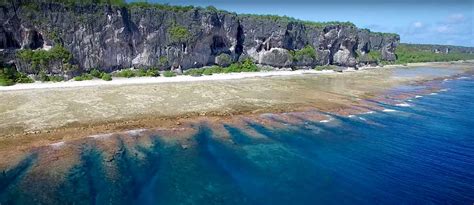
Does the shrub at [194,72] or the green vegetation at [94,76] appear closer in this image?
the green vegetation at [94,76]

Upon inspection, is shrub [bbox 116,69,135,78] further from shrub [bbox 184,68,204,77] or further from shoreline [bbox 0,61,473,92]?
shrub [bbox 184,68,204,77]

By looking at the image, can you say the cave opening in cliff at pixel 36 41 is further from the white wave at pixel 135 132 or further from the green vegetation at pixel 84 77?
the white wave at pixel 135 132

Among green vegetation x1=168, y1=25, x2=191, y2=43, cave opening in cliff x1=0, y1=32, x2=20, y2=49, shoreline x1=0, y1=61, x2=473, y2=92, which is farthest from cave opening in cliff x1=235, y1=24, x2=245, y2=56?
cave opening in cliff x1=0, y1=32, x2=20, y2=49

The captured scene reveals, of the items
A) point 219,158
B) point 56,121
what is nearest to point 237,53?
point 56,121

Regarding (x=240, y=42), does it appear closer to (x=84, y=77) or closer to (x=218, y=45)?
(x=218, y=45)


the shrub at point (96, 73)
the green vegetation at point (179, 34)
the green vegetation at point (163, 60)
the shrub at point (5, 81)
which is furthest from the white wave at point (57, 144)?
the green vegetation at point (179, 34)

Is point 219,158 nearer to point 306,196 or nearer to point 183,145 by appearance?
point 183,145
